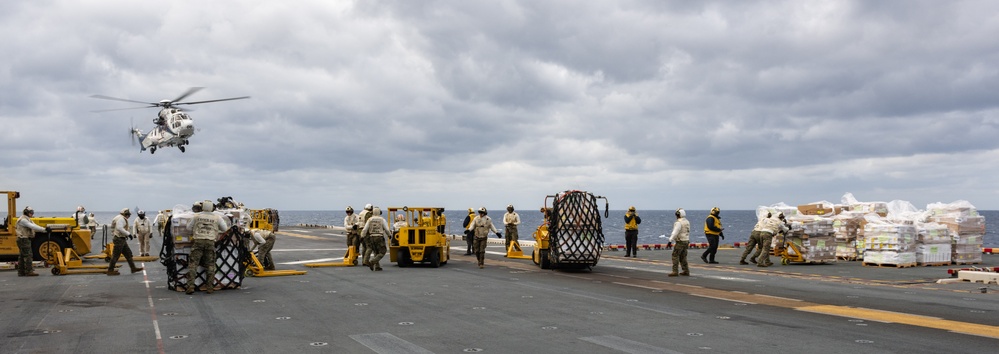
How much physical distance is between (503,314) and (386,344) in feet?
11.0

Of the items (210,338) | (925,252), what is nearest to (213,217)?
(210,338)

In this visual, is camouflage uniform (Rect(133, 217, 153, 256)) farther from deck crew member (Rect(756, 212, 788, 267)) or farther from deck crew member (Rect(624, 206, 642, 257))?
deck crew member (Rect(756, 212, 788, 267))

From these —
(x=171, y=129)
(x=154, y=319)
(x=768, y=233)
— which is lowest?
(x=154, y=319)

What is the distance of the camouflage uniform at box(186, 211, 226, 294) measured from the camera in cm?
1606

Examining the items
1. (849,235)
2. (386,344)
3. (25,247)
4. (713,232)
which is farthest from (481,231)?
(386,344)

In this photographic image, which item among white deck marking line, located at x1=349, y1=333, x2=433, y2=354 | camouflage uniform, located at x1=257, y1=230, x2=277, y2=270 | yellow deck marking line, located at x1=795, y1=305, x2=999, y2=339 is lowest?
white deck marking line, located at x1=349, y1=333, x2=433, y2=354

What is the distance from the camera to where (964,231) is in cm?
2541

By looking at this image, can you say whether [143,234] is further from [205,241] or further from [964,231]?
[964,231]

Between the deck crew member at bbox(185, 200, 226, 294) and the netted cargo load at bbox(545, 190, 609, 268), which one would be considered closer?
the deck crew member at bbox(185, 200, 226, 294)

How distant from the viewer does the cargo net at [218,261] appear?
16.5 metres

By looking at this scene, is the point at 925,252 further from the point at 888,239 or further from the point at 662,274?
the point at 662,274

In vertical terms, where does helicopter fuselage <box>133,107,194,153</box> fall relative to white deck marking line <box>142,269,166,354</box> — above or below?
above

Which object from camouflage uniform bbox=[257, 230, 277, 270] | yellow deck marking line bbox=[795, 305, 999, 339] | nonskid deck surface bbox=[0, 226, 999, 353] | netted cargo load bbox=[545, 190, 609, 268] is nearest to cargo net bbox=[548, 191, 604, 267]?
netted cargo load bbox=[545, 190, 609, 268]

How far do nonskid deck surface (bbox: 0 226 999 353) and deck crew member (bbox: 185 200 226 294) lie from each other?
1.45 ft
